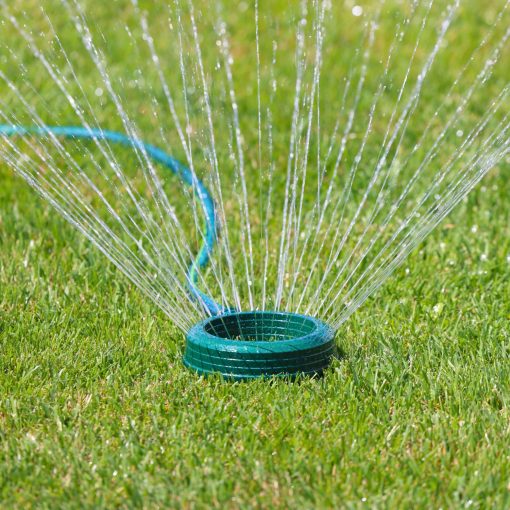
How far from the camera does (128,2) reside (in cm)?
686

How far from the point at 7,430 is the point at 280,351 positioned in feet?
2.41

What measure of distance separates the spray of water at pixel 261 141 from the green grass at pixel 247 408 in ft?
0.51

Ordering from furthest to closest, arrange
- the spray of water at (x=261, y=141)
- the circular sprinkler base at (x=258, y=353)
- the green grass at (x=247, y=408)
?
1. the spray of water at (x=261, y=141)
2. the circular sprinkler base at (x=258, y=353)
3. the green grass at (x=247, y=408)

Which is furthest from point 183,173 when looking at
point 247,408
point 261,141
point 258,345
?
point 247,408

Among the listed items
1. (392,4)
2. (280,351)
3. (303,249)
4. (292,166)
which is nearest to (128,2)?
(392,4)

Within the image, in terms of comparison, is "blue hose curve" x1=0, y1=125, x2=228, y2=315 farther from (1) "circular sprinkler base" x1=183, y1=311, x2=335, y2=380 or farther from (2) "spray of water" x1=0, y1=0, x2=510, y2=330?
(1) "circular sprinkler base" x1=183, y1=311, x2=335, y2=380

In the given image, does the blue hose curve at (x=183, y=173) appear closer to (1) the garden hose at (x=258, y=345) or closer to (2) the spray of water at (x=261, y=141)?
(2) the spray of water at (x=261, y=141)

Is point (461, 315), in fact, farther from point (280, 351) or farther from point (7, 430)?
point (7, 430)

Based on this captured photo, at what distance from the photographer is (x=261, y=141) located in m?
4.92

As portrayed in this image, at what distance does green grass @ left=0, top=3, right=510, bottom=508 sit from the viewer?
7.42ft

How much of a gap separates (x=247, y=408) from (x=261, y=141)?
2492 mm

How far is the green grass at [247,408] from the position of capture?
2.26 m

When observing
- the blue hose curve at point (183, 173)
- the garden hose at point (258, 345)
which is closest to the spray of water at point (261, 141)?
the blue hose curve at point (183, 173)

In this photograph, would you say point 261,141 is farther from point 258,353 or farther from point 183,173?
point 258,353
